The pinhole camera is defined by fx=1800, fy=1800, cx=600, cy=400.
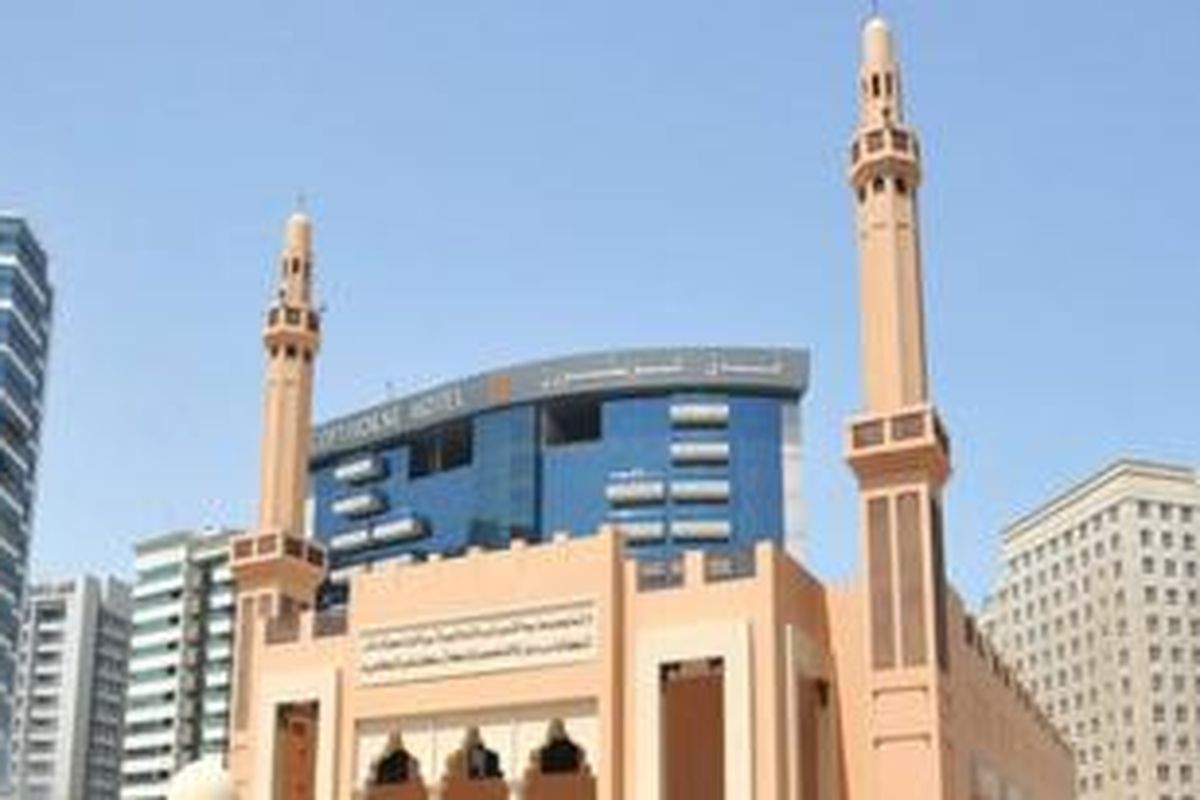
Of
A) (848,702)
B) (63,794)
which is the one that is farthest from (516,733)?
(63,794)

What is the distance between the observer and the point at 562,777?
38.8 meters

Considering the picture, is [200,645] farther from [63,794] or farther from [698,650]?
[698,650]

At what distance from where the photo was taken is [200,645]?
141 m

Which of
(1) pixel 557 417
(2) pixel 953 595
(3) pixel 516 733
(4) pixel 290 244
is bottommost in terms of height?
(3) pixel 516 733

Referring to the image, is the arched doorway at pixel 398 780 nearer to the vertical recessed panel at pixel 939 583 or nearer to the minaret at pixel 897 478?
the minaret at pixel 897 478

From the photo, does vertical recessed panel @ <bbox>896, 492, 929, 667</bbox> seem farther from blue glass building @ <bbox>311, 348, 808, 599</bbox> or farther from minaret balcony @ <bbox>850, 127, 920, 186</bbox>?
blue glass building @ <bbox>311, 348, 808, 599</bbox>

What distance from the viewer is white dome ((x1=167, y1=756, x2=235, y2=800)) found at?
81.4ft

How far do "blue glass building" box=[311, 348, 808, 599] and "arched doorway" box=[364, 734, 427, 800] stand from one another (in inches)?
2603

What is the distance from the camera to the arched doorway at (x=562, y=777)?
3844cm

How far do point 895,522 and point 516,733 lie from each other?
336 inches

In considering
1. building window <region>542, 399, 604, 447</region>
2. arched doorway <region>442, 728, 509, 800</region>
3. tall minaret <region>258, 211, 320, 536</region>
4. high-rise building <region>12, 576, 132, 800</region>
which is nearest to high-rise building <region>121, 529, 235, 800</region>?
high-rise building <region>12, 576, 132, 800</region>

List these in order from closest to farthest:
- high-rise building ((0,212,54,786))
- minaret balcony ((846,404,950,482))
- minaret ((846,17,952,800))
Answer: minaret ((846,17,952,800))
minaret balcony ((846,404,950,482))
high-rise building ((0,212,54,786))

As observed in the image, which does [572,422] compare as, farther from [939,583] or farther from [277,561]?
[939,583]

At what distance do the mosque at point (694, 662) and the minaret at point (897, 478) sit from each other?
4 centimetres
